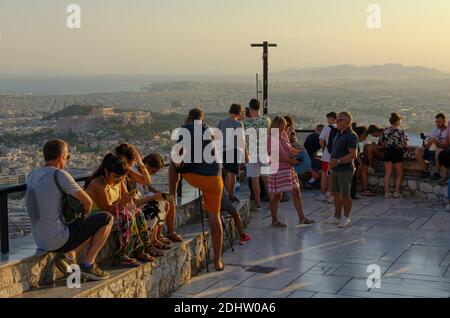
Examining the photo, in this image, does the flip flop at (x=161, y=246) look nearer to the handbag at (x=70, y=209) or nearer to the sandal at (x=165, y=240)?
the sandal at (x=165, y=240)

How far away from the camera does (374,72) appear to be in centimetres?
3794

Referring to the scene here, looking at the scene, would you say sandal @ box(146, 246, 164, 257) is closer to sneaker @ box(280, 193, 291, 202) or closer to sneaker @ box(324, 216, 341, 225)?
sneaker @ box(324, 216, 341, 225)

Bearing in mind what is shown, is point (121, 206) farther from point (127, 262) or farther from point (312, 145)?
point (312, 145)

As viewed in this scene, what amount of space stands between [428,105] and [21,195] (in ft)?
62.4

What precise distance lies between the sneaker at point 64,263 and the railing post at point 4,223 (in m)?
0.41

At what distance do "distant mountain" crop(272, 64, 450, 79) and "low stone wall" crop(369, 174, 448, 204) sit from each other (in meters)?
22.1

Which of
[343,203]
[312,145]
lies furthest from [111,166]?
[312,145]

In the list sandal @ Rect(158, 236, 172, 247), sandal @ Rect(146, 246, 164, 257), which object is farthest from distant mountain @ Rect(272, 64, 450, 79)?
sandal @ Rect(146, 246, 164, 257)

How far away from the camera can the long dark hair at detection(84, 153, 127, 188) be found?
5758mm

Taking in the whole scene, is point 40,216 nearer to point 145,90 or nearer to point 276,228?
point 276,228

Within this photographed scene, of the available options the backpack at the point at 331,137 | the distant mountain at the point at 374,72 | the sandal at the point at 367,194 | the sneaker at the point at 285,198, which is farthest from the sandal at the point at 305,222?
the distant mountain at the point at 374,72

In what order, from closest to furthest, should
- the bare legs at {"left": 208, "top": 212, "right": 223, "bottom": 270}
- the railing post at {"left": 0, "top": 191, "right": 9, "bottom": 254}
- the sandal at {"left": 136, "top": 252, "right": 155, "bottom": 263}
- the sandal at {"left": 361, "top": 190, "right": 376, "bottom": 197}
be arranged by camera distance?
the railing post at {"left": 0, "top": 191, "right": 9, "bottom": 254} → the sandal at {"left": 136, "top": 252, "right": 155, "bottom": 263} → the bare legs at {"left": 208, "top": 212, "right": 223, "bottom": 270} → the sandal at {"left": 361, "top": 190, "right": 376, "bottom": 197}

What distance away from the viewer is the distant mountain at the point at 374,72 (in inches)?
1383

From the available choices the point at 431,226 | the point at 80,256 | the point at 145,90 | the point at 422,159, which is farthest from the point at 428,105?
the point at 145,90
